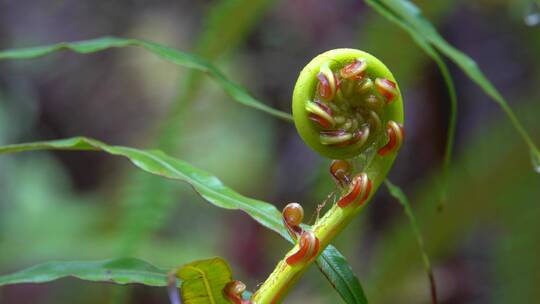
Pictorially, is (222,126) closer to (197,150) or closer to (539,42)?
(197,150)

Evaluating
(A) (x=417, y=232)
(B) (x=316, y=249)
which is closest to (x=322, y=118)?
(B) (x=316, y=249)

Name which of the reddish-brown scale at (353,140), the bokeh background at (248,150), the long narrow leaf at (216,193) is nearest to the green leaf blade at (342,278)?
the long narrow leaf at (216,193)

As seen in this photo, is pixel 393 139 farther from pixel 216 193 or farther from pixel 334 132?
pixel 216 193

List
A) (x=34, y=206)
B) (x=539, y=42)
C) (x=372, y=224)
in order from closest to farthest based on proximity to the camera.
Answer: (x=539, y=42) → (x=372, y=224) → (x=34, y=206)

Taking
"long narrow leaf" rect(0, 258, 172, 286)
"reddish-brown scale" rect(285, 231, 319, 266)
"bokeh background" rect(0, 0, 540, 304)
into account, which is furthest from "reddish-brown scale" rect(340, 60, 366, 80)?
"bokeh background" rect(0, 0, 540, 304)

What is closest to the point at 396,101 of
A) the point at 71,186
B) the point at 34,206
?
the point at 34,206

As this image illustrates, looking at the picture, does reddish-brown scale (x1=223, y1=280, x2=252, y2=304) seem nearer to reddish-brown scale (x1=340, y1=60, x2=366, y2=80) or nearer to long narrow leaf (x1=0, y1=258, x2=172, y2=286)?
long narrow leaf (x1=0, y1=258, x2=172, y2=286)
